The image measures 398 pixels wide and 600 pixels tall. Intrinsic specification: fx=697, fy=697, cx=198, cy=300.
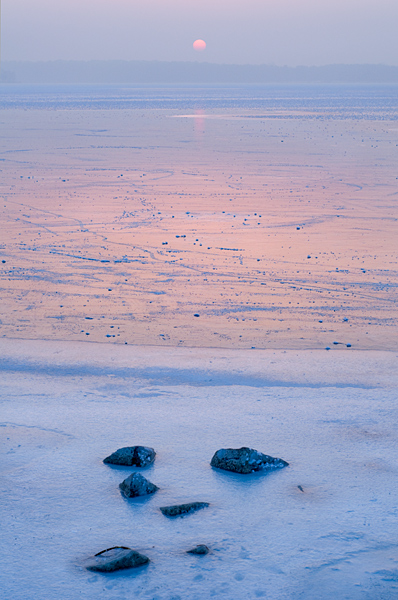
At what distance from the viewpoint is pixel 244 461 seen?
390cm

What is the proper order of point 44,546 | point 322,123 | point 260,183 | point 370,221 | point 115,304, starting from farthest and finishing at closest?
1. point 322,123
2. point 260,183
3. point 370,221
4. point 115,304
5. point 44,546

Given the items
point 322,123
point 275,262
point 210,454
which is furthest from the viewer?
point 322,123

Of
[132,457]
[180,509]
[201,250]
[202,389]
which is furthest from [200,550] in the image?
[201,250]

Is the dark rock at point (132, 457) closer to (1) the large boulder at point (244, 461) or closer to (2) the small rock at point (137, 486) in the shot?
(2) the small rock at point (137, 486)

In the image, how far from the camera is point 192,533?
3.38 m

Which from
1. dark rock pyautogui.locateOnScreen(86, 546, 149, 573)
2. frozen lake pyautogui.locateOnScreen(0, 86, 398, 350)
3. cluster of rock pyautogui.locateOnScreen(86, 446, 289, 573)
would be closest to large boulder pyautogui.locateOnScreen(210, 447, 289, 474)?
cluster of rock pyautogui.locateOnScreen(86, 446, 289, 573)

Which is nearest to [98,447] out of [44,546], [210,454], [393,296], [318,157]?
[210,454]

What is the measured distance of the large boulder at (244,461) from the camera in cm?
390

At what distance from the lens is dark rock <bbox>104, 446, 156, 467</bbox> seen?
156 inches

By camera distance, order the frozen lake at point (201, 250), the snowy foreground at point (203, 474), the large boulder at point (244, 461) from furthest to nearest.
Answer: the frozen lake at point (201, 250) → the large boulder at point (244, 461) → the snowy foreground at point (203, 474)

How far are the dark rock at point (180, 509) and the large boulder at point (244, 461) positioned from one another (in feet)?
1.27

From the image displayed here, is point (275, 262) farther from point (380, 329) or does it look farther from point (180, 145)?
point (180, 145)

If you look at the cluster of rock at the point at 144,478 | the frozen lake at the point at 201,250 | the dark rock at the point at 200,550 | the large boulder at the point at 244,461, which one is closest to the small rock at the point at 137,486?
the cluster of rock at the point at 144,478

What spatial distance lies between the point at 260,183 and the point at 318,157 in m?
5.20
